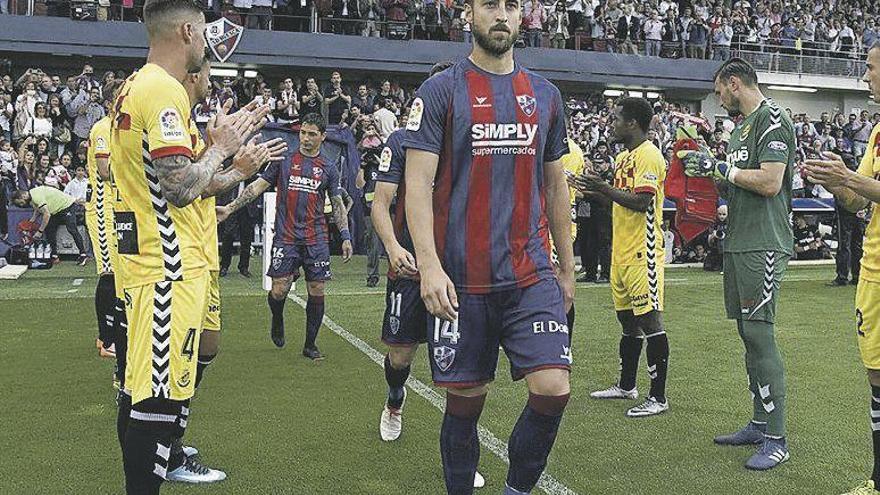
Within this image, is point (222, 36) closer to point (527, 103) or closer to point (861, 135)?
point (527, 103)

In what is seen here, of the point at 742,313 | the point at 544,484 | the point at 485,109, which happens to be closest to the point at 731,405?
the point at 742,313

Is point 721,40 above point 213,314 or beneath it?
above

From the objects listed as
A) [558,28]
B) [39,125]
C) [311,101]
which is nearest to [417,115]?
[39,125]

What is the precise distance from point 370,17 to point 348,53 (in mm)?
1469

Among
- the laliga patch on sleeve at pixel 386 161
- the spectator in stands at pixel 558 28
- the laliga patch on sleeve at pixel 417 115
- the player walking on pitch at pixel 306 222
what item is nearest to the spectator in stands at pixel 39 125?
the player walking on pitch at pixel 306 222

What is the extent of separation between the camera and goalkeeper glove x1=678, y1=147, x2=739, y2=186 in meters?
5.37

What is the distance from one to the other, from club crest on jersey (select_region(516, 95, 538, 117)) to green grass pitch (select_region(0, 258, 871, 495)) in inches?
83.3

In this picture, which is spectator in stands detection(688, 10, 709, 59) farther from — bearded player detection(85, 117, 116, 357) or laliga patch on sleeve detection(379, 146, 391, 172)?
laliga patch on sleeve detection(379, 146, 391, 172)

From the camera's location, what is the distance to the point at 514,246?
3799mm

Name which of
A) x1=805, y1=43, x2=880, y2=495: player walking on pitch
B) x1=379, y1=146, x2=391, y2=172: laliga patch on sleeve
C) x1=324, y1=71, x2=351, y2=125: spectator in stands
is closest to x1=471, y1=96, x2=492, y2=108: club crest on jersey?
x1=379, y1=146, x2=391, y2=172: laliga patch on sleeve

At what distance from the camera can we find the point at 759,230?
5336 mm

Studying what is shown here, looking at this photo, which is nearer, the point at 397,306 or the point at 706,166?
the point at 397,306

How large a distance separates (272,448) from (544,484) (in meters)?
1.73

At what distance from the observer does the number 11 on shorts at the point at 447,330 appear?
148 inches
